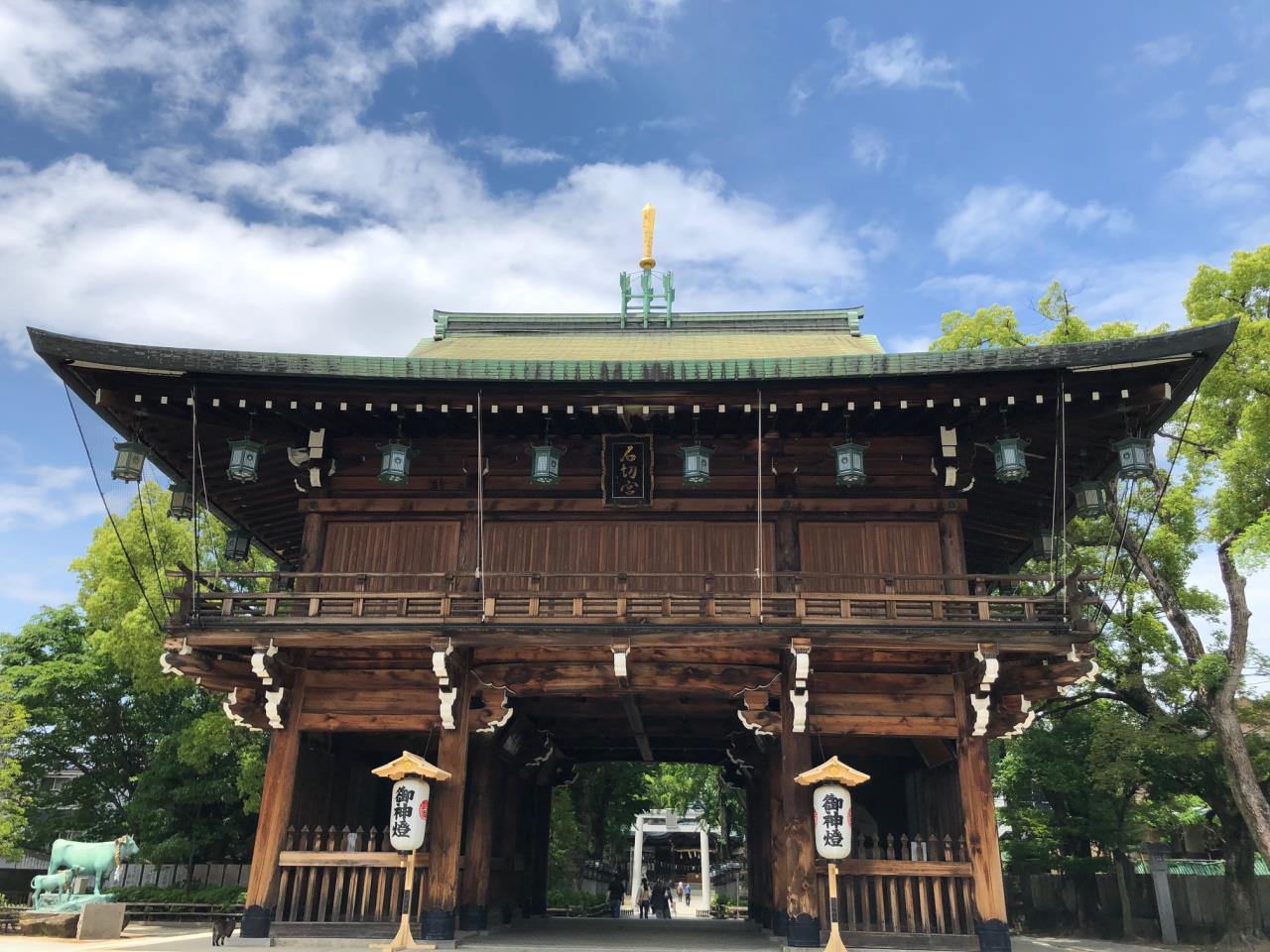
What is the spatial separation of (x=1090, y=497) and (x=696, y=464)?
7.11m

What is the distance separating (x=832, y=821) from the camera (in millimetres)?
12930

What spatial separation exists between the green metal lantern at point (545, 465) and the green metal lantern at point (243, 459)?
473 cm

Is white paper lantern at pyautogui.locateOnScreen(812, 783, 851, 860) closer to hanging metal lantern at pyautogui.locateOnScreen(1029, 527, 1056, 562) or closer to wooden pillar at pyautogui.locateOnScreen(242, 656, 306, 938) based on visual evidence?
hanging metal lantern at pyautogui.locateOnScreen(1029, 527, 1056, 562)

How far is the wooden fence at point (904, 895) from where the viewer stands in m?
13.4

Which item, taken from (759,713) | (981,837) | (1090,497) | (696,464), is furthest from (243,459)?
(1090,497)

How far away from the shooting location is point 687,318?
23.6m

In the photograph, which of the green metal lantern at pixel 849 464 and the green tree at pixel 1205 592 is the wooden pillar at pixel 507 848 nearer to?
the green metal lantern at pixel 849 464

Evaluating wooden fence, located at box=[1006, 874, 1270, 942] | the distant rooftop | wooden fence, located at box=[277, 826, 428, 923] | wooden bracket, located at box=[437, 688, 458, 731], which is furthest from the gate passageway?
wooden fence, located at box=[1006, 874, 1270, 942]

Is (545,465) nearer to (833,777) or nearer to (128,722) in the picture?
(833,777)

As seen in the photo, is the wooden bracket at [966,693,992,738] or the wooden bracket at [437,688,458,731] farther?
the wooden bracket at [437,688,458,731]

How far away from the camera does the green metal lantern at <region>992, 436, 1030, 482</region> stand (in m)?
14.0

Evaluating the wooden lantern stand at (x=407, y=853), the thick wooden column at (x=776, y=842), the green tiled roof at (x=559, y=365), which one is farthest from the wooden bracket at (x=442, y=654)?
the thick wooden column at (x=776, y=842)

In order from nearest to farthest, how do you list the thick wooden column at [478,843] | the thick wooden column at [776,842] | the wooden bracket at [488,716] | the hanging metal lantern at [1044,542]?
the wooden bracket at [488,716], the thick wooden column at [776,842], the thick wooden column at [478,843], the hanging metal lantern at [1044,542]

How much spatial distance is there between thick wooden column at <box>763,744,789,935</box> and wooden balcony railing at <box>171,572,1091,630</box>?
381cm
